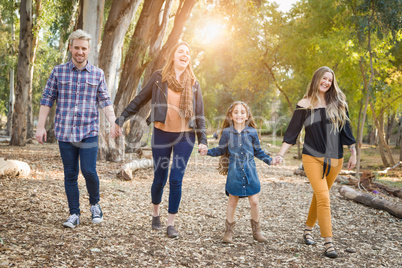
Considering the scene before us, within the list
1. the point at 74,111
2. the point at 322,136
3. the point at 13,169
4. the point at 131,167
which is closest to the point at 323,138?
the point at 322,136

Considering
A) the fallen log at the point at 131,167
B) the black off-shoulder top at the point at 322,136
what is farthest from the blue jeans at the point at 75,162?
the fallen log at the point at 131,167

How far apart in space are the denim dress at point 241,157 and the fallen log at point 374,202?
315 centimetres

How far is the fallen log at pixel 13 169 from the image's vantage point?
19.8ft

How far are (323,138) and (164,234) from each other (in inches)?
82.2

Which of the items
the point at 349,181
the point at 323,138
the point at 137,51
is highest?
the point at 137,51

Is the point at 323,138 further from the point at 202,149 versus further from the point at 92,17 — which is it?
the point at 92,17

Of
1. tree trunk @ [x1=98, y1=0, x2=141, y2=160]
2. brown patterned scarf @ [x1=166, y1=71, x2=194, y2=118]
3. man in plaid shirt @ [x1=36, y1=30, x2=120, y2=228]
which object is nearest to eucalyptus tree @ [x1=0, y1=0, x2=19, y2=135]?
tree trunk @ [x1=98, y1=0, x2=141, y2=160]

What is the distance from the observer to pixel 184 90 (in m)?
3.84

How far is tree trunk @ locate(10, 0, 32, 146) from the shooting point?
43.0 feet

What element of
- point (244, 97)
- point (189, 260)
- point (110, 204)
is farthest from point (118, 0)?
point (244, 97)

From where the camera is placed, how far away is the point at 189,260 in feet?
11.0

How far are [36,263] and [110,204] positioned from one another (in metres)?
2.43

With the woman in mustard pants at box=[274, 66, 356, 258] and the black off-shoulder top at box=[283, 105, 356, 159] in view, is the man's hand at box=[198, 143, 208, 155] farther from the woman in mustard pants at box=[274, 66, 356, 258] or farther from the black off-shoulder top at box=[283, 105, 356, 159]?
the black off-shoulder top at box=[283, 105, 356, 159]

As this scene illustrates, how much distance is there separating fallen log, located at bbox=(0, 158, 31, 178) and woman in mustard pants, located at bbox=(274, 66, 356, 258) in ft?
15.6
